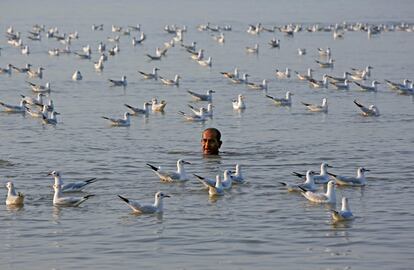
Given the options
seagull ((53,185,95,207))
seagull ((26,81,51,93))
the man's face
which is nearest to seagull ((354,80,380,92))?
seagull ((26,81,51,93))

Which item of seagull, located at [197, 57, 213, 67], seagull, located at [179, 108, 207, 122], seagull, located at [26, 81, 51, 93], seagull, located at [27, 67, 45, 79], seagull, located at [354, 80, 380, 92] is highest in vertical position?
seagull, located at [197, 57, 213, 67]

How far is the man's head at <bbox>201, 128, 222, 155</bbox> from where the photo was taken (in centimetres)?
2688

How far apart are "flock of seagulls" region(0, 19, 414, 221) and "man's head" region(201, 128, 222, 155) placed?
1.43m

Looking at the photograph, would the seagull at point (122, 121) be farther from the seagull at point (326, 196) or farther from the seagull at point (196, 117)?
the seagull at point (326, 196)

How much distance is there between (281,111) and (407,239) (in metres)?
20.4

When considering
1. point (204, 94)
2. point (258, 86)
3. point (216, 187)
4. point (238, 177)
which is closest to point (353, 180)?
point (238, 177)

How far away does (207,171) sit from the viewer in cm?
2608

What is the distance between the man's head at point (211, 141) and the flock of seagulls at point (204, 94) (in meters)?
1.43

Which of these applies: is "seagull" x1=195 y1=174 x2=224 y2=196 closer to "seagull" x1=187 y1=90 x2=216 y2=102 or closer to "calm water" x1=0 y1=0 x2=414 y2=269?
"calm water" x1=0 y1=0 x2=414 y2=269

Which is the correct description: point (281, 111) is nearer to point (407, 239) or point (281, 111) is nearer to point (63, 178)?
point (63, 178)

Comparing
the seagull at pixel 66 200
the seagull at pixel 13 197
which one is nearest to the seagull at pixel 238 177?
the seagull at pixel 66 200

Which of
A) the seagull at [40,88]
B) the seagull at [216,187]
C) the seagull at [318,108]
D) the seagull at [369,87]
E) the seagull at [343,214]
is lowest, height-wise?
the seagull at [343,214]

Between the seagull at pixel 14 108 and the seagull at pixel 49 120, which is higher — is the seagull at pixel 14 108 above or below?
above

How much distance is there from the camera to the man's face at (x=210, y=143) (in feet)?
88.3
